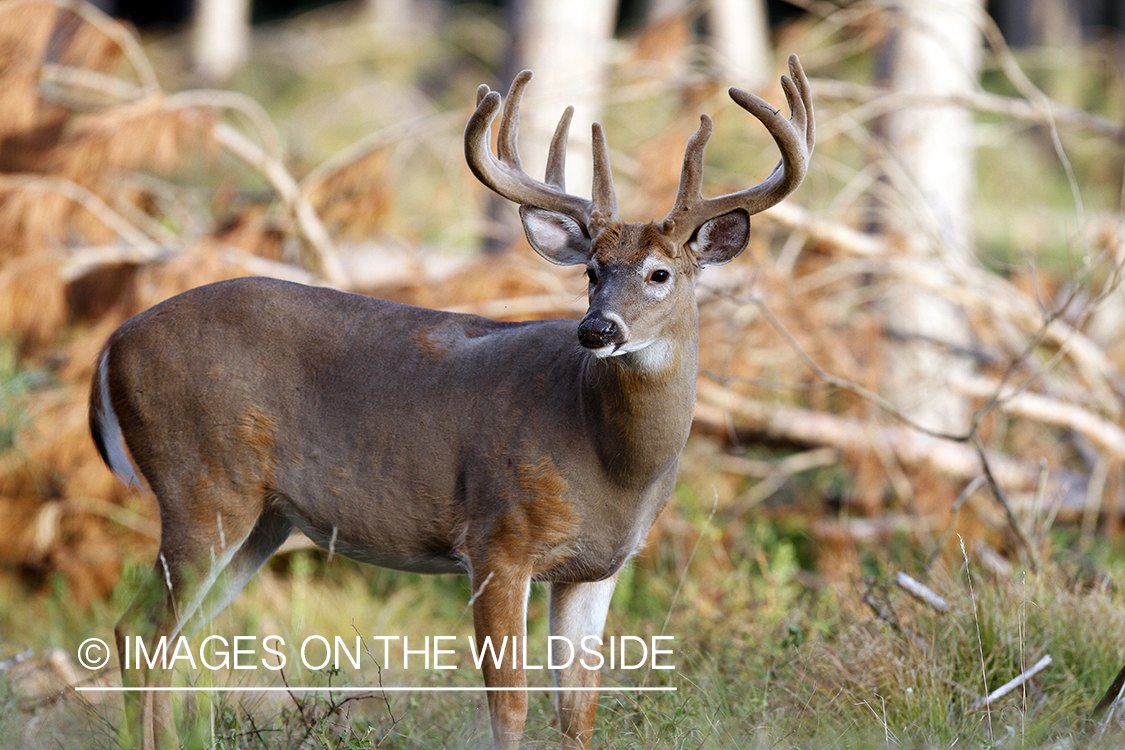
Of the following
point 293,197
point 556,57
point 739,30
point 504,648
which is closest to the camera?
point 504,648

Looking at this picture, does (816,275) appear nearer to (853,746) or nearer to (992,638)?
(992,638)

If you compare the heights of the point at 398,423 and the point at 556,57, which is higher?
the point at 556,57

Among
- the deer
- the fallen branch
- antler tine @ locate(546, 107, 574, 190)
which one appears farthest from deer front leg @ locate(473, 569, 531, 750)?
the fallen branch

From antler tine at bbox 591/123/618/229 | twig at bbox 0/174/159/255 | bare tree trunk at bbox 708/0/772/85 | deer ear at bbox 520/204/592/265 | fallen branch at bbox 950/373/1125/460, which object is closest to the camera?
antler tine at bbox 591/123/618/229

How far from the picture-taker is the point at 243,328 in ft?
11.8

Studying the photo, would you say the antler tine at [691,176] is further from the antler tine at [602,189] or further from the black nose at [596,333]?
the black nose at [596,333]

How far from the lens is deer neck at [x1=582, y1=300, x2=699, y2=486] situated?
3273 mm

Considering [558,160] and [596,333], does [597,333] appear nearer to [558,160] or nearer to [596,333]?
[596,333]

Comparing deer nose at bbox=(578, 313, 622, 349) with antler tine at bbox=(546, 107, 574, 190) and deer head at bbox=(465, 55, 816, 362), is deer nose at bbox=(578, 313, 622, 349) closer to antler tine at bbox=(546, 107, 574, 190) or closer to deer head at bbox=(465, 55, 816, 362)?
deer head at bbox=(465, 55, 816, 362)

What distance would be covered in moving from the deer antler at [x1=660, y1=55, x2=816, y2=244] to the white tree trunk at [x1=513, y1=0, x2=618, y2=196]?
3.92 metres

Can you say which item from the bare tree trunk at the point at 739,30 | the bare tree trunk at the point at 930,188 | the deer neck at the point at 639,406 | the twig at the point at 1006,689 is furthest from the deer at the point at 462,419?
the bare tree trunk at the point at 739,30

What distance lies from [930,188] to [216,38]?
51.5 feet

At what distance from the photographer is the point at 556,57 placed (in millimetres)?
7660

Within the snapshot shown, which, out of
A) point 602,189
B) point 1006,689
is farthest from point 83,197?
point 1006,689
